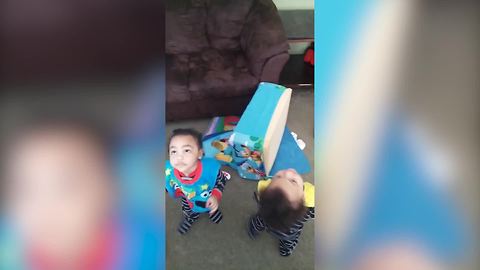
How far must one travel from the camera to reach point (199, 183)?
2152 millimetres

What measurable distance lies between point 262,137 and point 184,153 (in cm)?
35

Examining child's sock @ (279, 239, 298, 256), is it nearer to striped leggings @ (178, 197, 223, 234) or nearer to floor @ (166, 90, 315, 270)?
floor @ (166, 90, 315, 270)

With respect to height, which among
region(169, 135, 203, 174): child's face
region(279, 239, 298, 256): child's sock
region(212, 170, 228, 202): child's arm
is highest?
region(169, 135, 203, 174): child's face

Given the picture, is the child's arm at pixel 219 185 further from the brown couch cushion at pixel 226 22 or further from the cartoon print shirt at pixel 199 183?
the brown couch cushion at pixel 226 22

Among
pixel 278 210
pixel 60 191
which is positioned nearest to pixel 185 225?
pixel 278 210

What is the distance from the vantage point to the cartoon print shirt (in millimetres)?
2139

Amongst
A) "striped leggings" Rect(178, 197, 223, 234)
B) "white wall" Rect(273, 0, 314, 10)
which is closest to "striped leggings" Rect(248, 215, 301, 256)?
"striped leggings" Rect(178, 197, 223, 234)

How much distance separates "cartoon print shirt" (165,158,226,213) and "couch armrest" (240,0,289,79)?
0.45m

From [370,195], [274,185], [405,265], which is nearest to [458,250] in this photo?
[405,265]

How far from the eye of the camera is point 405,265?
7.02 ft

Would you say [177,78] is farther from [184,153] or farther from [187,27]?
[184,153]

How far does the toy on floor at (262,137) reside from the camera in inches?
83.2

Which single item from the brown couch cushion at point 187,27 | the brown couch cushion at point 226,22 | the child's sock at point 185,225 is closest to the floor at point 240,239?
the child's sock at point 185,225

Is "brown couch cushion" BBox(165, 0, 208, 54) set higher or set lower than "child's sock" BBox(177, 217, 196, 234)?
higher
